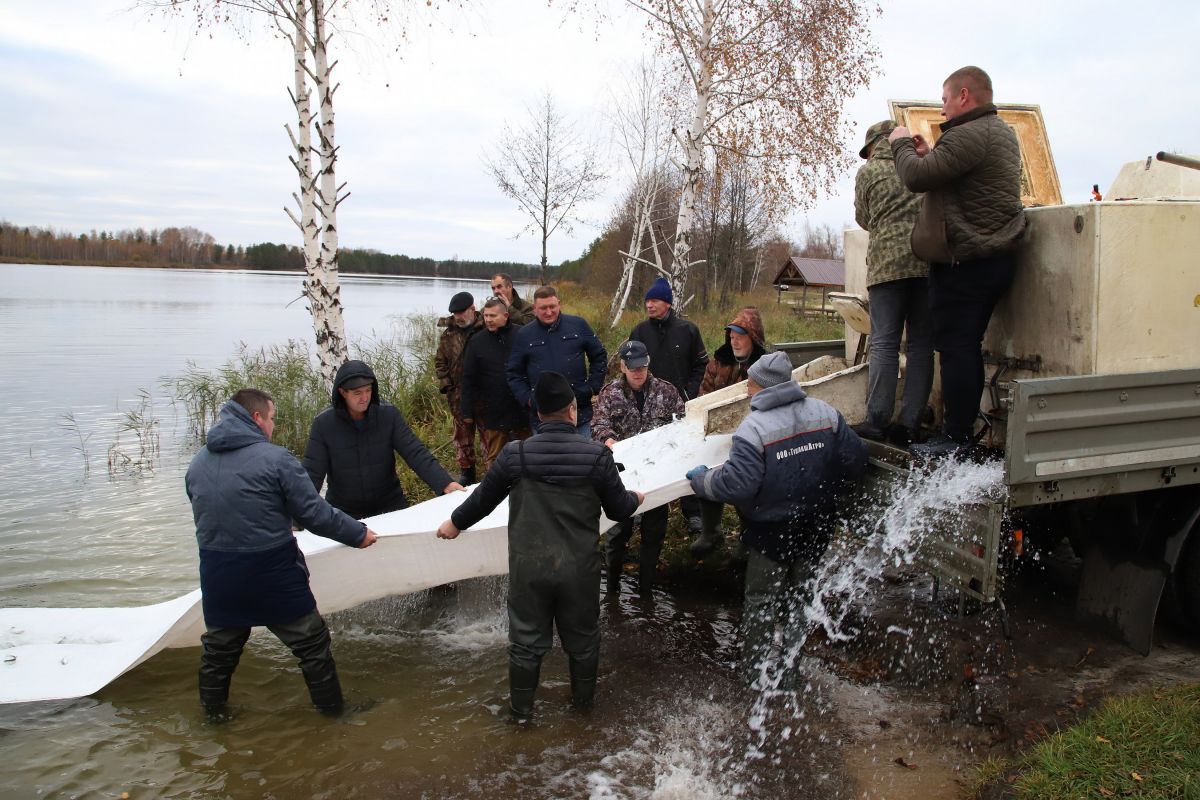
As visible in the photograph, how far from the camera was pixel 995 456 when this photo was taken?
14.2 ft

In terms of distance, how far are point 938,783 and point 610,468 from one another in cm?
197

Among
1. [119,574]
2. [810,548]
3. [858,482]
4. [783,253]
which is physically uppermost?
[783,253]

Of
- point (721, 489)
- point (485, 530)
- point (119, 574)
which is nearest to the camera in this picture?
point (721, 489)

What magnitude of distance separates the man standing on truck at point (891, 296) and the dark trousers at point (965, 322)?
307 millimetres

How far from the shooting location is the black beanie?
12.6ft

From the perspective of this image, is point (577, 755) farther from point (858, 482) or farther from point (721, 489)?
point (858, 482)

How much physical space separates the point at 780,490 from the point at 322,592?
8.29 ft

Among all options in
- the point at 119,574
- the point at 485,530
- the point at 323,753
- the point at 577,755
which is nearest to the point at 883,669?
the point at 577,755

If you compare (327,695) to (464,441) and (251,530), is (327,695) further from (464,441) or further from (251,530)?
(464,441)

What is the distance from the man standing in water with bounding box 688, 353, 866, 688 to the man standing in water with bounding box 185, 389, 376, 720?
2041 millimetres

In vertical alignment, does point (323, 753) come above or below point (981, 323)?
below

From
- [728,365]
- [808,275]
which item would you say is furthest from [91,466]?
[808,275]

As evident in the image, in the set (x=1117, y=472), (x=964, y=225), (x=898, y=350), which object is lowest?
(x=1117, y=472)

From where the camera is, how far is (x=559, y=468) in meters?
3.80
